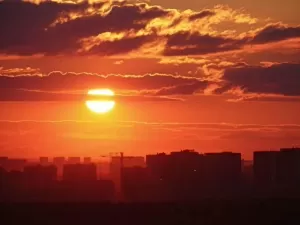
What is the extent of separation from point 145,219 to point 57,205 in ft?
57.8

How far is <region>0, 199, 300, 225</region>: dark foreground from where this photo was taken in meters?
101

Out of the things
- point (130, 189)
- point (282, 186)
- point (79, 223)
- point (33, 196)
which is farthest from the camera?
point (282, 186)

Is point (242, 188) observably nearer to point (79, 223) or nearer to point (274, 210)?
point (274, 210)

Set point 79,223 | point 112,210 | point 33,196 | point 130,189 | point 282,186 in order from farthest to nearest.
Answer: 1. point 282,186
2. point 130,189
3. point 33,196
4. point 112,210
5. point 79,223

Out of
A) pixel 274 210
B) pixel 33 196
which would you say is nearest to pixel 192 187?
pixel 33 196

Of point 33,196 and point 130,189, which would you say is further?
point 130,189

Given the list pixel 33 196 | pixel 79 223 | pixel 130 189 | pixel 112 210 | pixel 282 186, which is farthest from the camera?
pixel 282 186

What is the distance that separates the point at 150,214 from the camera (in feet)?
350

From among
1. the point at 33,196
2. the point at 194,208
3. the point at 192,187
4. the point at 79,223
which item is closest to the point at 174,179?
the point at 192,187

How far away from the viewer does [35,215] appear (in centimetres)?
10394

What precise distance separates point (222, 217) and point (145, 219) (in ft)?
38.9

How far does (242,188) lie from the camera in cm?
18688

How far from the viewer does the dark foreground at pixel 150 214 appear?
10056 cm

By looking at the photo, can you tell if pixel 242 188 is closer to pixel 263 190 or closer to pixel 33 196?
pixel 263 190
